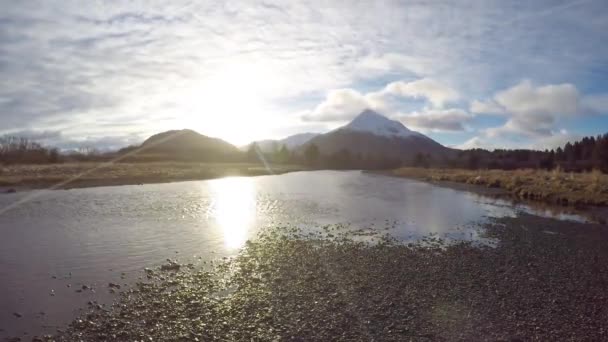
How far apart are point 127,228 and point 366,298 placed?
19.3 m

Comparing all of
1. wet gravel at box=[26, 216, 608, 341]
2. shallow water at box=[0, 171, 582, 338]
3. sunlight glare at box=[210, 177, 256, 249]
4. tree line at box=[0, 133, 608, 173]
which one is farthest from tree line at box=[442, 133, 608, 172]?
wet gravel at box=[26, 216, 608, 341]

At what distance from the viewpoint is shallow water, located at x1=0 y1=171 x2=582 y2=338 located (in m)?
14.0

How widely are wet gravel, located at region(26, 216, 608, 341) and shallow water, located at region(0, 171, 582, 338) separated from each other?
212cm

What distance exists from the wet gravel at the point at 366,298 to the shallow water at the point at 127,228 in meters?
2.12

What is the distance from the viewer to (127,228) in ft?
85.3

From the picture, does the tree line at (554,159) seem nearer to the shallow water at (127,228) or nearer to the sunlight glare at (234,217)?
the shallow water at (127,228)

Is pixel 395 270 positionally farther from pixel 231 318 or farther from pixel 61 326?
pixel 61 326

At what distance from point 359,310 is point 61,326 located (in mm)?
9471

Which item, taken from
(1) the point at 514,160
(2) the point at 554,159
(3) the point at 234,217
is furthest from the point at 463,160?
(3) the point at 234,217

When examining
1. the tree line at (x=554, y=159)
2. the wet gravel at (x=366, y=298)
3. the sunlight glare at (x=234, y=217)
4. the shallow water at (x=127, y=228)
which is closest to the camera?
the wet gravel at (x=366, y=298)

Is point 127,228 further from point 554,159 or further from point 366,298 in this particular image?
point 554,159

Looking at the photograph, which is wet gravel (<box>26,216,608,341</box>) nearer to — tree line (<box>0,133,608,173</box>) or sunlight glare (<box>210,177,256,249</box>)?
sunlight glare (<box>210,177,256,249</box>)

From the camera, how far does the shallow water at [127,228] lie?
1404cm

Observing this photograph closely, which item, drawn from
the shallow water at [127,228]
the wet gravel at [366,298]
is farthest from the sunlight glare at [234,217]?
the wet gravel at [366,298]
